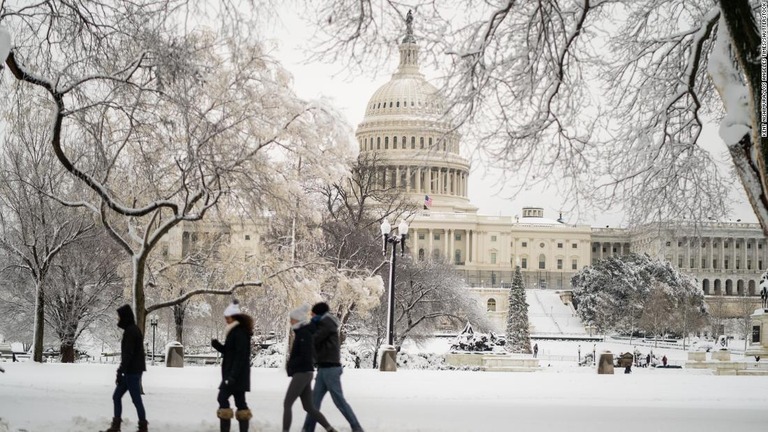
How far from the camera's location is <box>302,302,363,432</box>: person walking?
446 inches

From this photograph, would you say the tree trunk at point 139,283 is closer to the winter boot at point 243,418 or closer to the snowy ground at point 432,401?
the snowy ground at point 432,401

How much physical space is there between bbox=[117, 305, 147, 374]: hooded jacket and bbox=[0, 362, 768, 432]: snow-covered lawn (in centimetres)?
95

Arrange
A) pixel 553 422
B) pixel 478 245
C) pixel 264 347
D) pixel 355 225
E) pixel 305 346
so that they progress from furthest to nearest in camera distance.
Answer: pixel 478 245
pixel 264 347
pixel 355 225
pixel 553 422
pixel 305 346

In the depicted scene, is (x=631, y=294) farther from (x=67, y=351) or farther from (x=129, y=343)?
(x=129, y=343)

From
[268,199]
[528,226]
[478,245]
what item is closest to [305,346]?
[268,199]

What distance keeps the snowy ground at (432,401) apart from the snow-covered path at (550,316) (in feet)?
243

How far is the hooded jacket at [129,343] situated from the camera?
1148 cm

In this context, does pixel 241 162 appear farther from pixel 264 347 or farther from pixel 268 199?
pixel 264 347

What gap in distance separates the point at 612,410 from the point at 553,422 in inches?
94.4

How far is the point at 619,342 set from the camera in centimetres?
8256

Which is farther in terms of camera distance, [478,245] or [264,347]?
[478,245]

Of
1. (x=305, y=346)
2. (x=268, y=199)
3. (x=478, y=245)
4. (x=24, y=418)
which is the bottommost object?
(x=24, y=418)

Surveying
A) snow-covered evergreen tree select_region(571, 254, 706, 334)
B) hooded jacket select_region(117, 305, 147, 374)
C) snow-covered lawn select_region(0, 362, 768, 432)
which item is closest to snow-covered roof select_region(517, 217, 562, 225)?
snow-covered evergreen tree select_region(571, 254, 706, 334)

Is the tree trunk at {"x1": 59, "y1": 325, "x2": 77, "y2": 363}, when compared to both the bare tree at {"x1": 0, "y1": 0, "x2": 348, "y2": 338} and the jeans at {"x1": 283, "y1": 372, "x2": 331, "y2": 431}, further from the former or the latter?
the jeans at {"x1": 283, "y1": 372, "x2": 331, "y2": 431}
